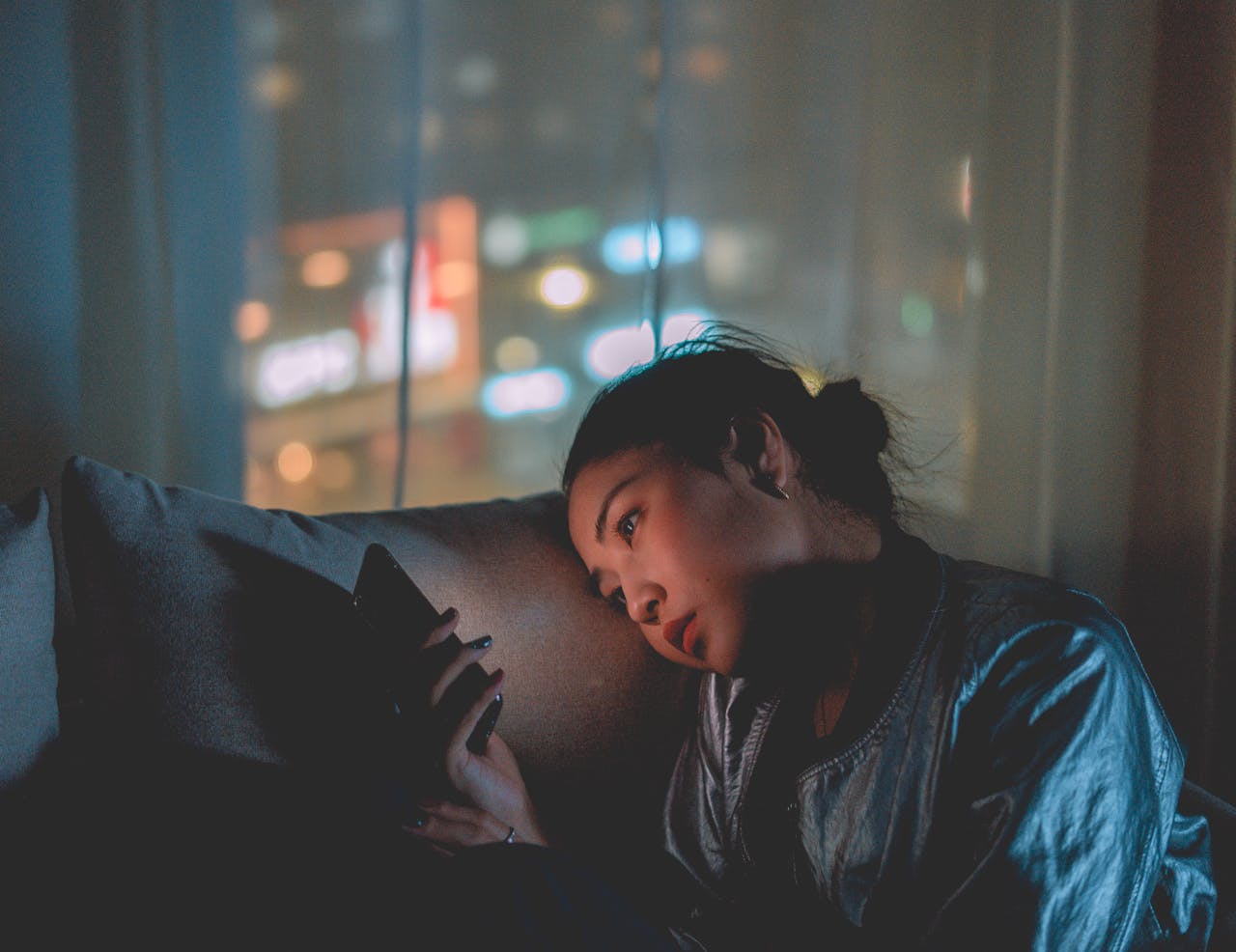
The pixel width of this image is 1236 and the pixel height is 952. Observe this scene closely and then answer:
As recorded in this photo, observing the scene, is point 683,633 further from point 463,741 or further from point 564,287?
point 564,287

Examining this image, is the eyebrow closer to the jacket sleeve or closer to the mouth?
the mouth

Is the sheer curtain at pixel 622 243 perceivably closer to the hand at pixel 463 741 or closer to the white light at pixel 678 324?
the white light at pixel 678 324

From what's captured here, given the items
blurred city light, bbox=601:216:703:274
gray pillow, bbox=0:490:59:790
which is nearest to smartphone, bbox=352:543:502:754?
gray pillow, bbox=0:490:59:790

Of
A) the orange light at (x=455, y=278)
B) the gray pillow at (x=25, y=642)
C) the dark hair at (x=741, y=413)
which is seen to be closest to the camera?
the gray pillow at (x=25, y=642)

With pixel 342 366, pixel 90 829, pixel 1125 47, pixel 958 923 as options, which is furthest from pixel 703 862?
pixel 1125 47

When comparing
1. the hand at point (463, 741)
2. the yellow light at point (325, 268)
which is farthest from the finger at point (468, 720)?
the yellow light at point (325, 268)

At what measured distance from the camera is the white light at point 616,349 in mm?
1855

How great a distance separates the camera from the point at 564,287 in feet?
5.93

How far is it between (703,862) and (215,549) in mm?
616

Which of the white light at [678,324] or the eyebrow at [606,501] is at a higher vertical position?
the white light at [678,324]

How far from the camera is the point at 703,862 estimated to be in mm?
1175

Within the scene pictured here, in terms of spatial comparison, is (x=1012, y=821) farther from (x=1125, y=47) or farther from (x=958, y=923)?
(x=1125, y=47)

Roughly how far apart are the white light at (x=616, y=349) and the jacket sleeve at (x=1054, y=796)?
1044 mm

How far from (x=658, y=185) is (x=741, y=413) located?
2.76 ft
